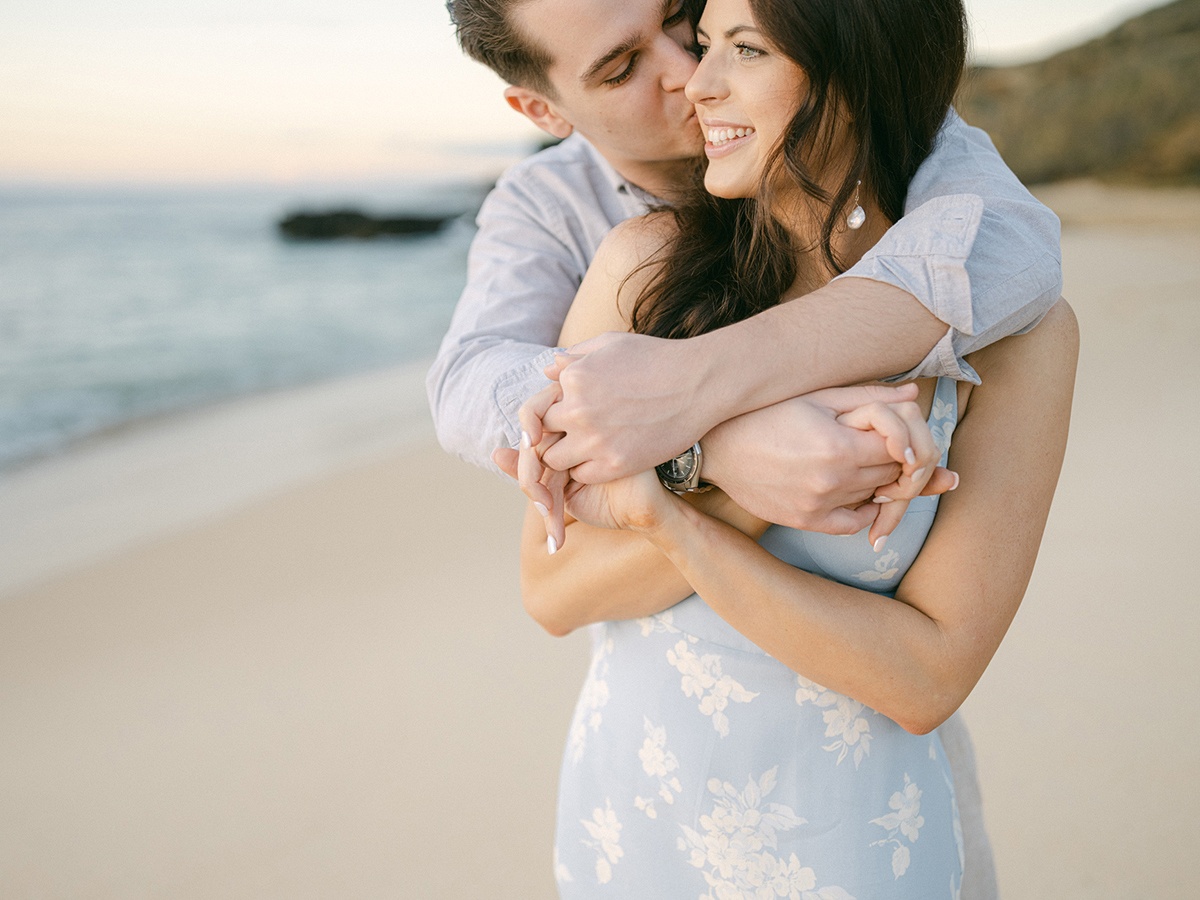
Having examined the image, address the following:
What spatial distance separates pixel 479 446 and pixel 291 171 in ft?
61.3

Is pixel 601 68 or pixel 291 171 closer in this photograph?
pixel 601 68

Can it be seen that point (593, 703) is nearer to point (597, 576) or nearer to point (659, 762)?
point (659, 762)

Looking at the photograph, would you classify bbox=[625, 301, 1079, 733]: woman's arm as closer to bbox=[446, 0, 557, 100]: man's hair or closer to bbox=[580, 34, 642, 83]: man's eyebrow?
bbox=[580, 34, 642, 83]: man's eyebrow

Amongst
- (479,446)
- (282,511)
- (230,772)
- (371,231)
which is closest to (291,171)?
(371,231)

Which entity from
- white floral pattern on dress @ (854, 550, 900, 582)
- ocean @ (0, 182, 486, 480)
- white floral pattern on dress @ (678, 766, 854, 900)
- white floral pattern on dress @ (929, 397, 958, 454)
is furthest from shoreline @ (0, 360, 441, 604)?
white floral pattern on dress @ (929, 397, 958, 454)

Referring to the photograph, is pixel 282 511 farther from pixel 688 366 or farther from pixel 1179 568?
pixel 1179 568

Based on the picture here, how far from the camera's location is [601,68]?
1586 millimetres

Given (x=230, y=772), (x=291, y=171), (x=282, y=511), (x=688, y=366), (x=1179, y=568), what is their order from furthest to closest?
(x=291, y=171), (x=282, y=511), (x=1179, y=568), (x=230, y=772), (x=688, y=366)

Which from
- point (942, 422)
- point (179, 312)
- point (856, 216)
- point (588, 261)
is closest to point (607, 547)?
point (942, 422)

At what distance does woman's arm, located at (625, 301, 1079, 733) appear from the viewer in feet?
3.36

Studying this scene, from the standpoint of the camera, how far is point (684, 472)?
1.04 m

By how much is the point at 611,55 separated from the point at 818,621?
3.72 ft

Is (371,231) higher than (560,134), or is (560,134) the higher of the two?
(560,134)

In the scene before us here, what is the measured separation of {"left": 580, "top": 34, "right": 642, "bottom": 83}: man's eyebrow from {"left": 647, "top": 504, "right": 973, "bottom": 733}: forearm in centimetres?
97
